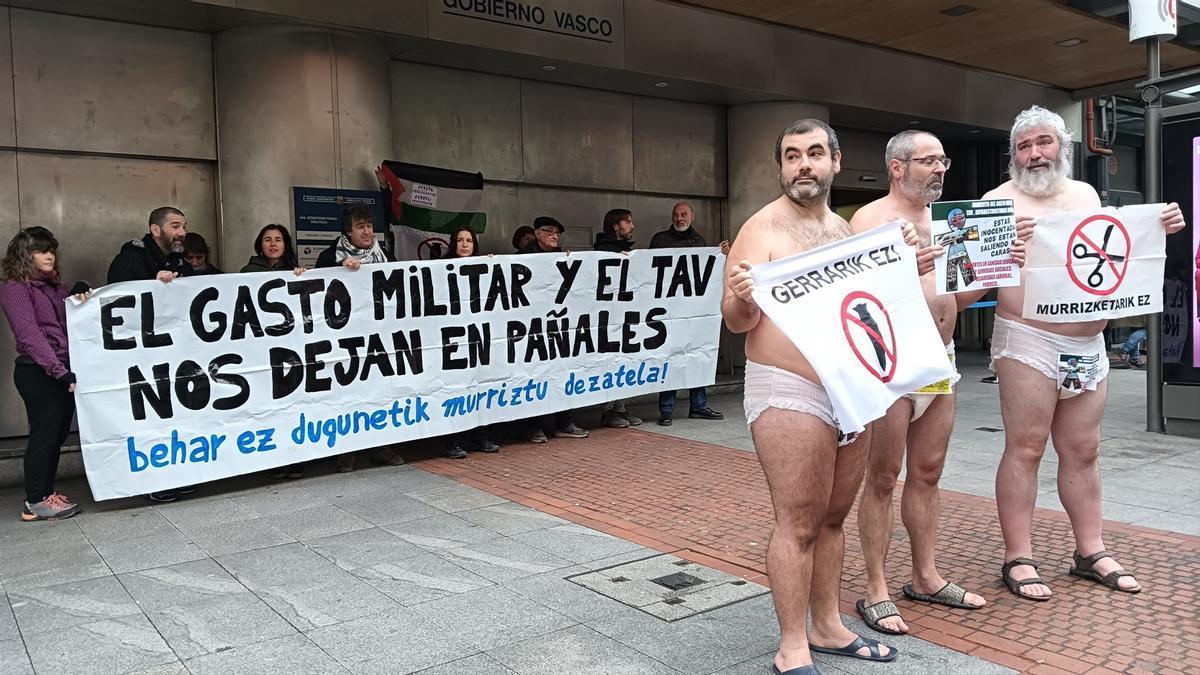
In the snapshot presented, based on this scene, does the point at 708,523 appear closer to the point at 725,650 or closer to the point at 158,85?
the point at 725,650

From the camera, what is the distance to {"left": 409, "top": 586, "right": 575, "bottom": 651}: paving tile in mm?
3945

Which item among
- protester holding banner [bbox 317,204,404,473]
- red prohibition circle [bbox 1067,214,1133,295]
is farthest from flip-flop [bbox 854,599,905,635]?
protester holding banner [bbox 317,204,404,473]

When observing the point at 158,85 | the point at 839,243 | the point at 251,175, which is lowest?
the point at 839,243

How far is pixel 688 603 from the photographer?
4.35 metres

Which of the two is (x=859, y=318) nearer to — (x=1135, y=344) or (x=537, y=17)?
(x=537, y=17)

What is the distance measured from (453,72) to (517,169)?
137cm

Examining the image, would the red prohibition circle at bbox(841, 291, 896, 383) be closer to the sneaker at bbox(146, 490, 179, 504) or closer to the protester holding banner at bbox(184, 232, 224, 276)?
the sneaker at bbox(146, 490, 179, 504)

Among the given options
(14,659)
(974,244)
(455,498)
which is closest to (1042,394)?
(974,244)

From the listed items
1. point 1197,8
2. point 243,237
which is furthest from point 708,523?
point 1197,8

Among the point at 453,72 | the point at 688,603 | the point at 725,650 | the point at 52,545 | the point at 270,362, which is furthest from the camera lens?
the point at 453,72

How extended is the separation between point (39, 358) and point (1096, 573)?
659 cm

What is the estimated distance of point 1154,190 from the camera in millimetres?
8828

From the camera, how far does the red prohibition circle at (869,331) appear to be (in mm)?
3307

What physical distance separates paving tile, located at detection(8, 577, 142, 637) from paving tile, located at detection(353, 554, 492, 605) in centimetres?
115
